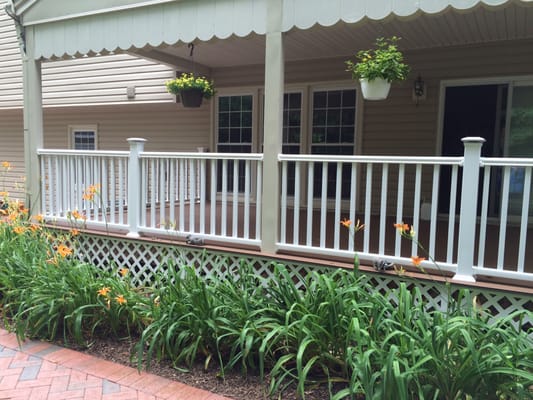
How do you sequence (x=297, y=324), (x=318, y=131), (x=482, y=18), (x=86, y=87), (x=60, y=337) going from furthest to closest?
(x=86, y=87)
(x=318, y=131)
(x=482, y=18)
(x=60, y=337)
(x=297, y=324)

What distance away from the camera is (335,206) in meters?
4.98

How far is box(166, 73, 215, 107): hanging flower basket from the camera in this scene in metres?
6.18

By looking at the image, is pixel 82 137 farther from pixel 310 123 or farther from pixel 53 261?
pixel 53 261

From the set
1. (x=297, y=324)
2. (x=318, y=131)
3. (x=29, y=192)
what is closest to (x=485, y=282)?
(x=297, y=324)

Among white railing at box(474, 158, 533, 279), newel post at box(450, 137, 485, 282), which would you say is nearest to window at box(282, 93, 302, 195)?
white railing at box(474, 158, 533, 279)

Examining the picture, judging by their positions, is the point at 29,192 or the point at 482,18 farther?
the point at 29,192

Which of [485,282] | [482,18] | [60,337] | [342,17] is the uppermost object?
[482,18]

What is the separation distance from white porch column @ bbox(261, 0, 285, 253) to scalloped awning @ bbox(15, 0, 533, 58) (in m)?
0.10

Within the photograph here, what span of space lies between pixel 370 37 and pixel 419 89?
118 cm

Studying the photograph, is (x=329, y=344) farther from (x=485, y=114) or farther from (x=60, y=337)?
(x=485, y=114)

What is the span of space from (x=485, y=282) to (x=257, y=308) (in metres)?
1.84

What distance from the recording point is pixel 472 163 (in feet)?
11.1

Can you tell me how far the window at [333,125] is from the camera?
7.00 m

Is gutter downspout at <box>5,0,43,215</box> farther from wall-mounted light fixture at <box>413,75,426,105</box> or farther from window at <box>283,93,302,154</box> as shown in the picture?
wall-mounted light fixture at <box>413,75,426,105</box>
